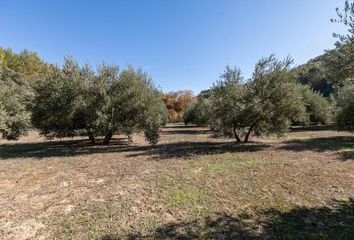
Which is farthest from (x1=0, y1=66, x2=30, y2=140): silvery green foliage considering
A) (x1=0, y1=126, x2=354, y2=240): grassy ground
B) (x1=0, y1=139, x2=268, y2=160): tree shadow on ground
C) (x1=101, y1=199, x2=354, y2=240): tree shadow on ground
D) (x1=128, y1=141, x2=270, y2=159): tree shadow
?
(x1=101, y1=199, x2=354, y2=240): tree shadow on ground

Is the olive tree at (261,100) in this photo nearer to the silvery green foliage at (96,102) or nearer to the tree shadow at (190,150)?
the tree shadow at (190,150)

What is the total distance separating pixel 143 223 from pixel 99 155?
30.7 feet

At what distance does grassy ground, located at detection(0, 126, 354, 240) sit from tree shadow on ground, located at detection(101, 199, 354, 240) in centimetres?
2

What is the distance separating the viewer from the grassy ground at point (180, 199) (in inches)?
220

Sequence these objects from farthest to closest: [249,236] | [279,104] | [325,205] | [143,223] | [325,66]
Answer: [279,104]
[325,66]
[325,205]
[143,223]
[249,236]

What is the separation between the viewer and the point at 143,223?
19.3 ft

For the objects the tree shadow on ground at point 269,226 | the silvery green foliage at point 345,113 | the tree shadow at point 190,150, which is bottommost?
the tree shadow on ground at point 269,226

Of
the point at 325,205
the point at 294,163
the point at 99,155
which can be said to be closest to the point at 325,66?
the point at 325,205

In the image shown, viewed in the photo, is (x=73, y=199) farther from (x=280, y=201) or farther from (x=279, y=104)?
(x=279, y=104)

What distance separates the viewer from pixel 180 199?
23.7 ft

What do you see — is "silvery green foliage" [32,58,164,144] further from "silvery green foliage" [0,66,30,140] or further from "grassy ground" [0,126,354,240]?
"grassy ground" [0,126,354,240]

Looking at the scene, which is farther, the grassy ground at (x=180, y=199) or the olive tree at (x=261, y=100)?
the olive tree at (x=261, y=100)

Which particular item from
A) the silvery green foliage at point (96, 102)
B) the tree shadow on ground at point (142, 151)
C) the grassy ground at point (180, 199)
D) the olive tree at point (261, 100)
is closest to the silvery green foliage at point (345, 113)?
the olive tree at point (261, 100)

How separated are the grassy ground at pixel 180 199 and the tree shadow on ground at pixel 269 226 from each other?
0.07 feet
